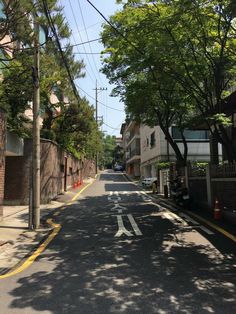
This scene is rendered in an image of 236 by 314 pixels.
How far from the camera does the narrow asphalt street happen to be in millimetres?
6035

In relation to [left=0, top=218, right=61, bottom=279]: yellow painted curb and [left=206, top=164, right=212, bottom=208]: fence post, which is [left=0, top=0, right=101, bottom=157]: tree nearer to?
[left=0, top=218, right=61, bottom=279]: yellow painted curb

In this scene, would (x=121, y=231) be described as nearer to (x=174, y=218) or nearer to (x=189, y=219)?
(x=174, y=218)

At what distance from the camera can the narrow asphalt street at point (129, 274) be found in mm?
6035

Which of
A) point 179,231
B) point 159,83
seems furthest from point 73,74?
point 179,231

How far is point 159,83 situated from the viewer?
18562mm

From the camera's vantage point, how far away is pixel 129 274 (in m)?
7.70

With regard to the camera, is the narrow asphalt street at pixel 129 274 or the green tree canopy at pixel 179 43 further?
the green tree canopy at pixel 179 43

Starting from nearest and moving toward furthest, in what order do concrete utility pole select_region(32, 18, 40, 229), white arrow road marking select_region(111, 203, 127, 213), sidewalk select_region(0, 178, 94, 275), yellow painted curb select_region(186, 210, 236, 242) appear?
sidewalk select_region(0, 178, 94, 275) < yellow painted curb select_region(186, 210, 236, 242) < concrete utility pole select_region(32, 18, 40, 229) < white arrow road marking select_region(111, 203, 127, 213)

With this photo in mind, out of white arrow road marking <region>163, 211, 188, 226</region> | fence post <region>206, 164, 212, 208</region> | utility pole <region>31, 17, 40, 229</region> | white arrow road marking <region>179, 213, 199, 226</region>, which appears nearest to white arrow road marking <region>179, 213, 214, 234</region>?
white arrow road marking <region>179, 213, 199, 226</region>

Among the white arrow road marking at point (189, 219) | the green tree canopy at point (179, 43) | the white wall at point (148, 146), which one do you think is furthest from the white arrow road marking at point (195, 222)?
the white wall at point (148, 146)

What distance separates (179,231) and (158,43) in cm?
655

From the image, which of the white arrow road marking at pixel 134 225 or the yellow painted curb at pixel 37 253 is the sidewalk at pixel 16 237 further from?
the white arrow road marking at pixel 134 225

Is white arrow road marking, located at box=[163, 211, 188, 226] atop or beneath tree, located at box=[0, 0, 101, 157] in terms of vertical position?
beneath

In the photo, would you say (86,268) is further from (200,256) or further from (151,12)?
(151,12)
